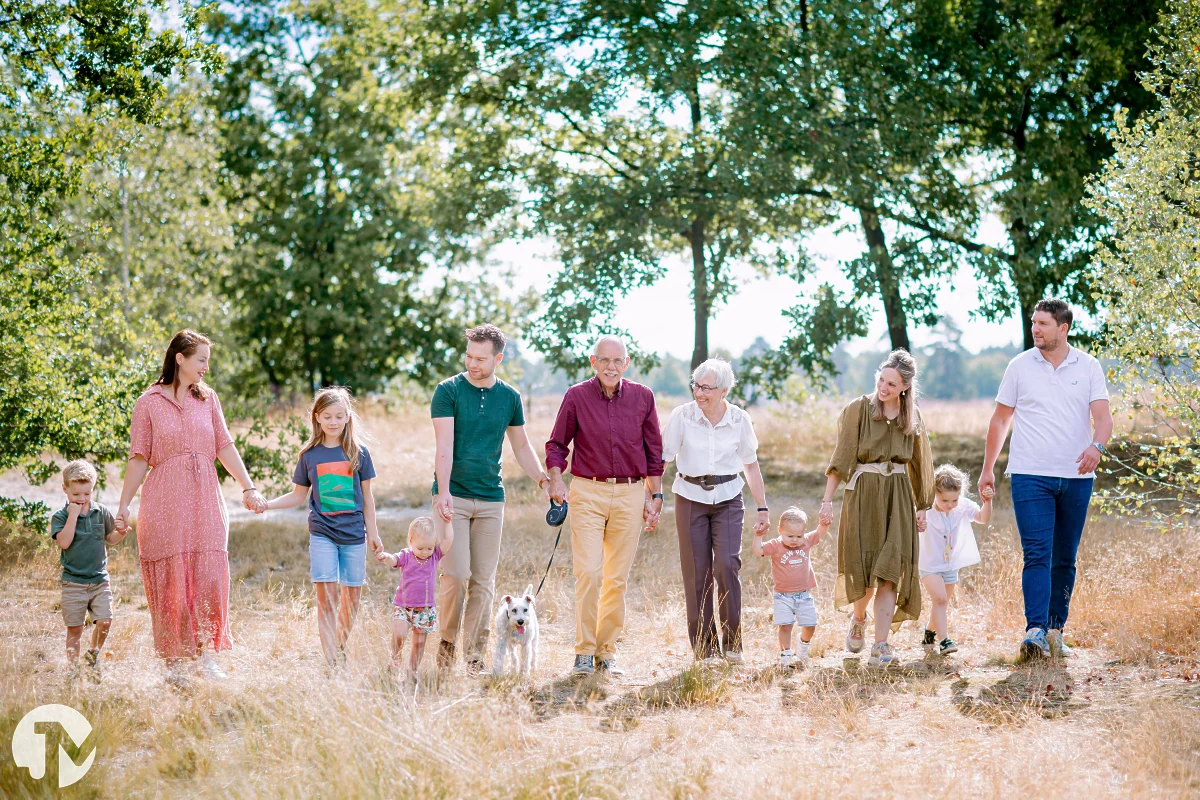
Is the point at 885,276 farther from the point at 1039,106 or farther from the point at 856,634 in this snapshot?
the point at 856,634

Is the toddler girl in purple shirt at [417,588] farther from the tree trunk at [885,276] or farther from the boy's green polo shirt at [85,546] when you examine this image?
the tree trunk at [885,276]

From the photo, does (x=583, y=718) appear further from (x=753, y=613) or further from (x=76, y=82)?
(x=76, y=82)

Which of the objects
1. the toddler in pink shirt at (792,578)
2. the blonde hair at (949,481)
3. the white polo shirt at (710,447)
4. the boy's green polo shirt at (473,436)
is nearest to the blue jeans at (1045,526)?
the blonde hair at (949,481)

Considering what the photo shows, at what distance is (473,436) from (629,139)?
14.9m

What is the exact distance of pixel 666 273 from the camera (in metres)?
18.7

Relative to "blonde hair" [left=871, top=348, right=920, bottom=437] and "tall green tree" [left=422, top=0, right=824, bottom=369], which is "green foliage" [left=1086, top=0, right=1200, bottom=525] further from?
"tall green tree" [left=422, top=0, right=824, bottom=369]

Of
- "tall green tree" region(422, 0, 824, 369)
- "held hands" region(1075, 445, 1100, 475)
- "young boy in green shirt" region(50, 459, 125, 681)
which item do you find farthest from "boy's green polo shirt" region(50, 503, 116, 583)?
"tall green tree" region(422, 0, 824, 369)

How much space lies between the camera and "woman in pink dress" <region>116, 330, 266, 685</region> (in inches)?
240

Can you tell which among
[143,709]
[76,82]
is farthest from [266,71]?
[143,709]

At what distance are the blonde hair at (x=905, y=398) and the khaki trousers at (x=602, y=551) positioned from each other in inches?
64.1

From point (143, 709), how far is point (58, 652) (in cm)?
247

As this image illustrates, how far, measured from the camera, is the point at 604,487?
6641 mm

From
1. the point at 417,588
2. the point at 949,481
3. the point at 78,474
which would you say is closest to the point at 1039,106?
the point at 949,481

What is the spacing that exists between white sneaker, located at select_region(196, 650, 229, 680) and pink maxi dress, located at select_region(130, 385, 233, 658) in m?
0.08
